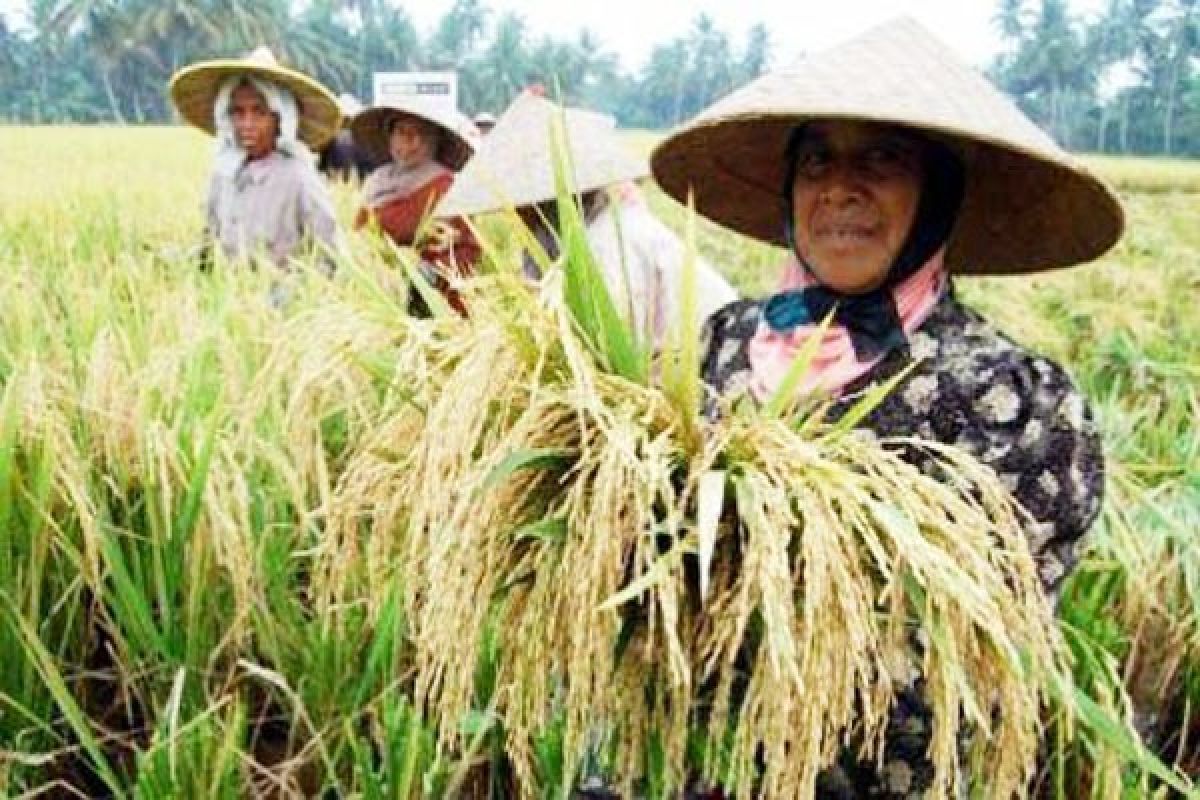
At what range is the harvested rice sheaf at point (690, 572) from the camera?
3.05ft

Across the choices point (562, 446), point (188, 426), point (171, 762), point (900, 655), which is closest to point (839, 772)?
point (900, 655)

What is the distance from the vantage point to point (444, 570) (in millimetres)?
1031

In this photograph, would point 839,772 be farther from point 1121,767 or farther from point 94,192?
point 94,192

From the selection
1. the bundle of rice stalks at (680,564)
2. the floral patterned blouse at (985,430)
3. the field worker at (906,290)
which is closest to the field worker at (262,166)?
the field worker at (906,290)

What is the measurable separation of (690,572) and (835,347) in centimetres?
39

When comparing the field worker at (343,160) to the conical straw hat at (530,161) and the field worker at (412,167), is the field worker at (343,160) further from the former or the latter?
the conical straw hat at (530,161)

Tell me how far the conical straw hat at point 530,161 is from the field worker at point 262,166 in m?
1.16

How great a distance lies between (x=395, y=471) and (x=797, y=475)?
1.19 feet

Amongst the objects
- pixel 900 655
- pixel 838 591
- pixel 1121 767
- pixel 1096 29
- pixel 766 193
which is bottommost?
pixel 1121 767

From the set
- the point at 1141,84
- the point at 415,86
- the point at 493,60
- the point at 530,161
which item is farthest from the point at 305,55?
the point at 530,161

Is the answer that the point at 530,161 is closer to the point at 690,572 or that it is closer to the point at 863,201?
the point at 863,201

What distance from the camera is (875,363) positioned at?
1.32m

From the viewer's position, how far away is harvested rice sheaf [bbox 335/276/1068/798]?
931 millimetres

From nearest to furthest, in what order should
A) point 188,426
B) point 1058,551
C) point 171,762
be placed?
1. point 1058,551
2. point 171,762
3. point 188,426
